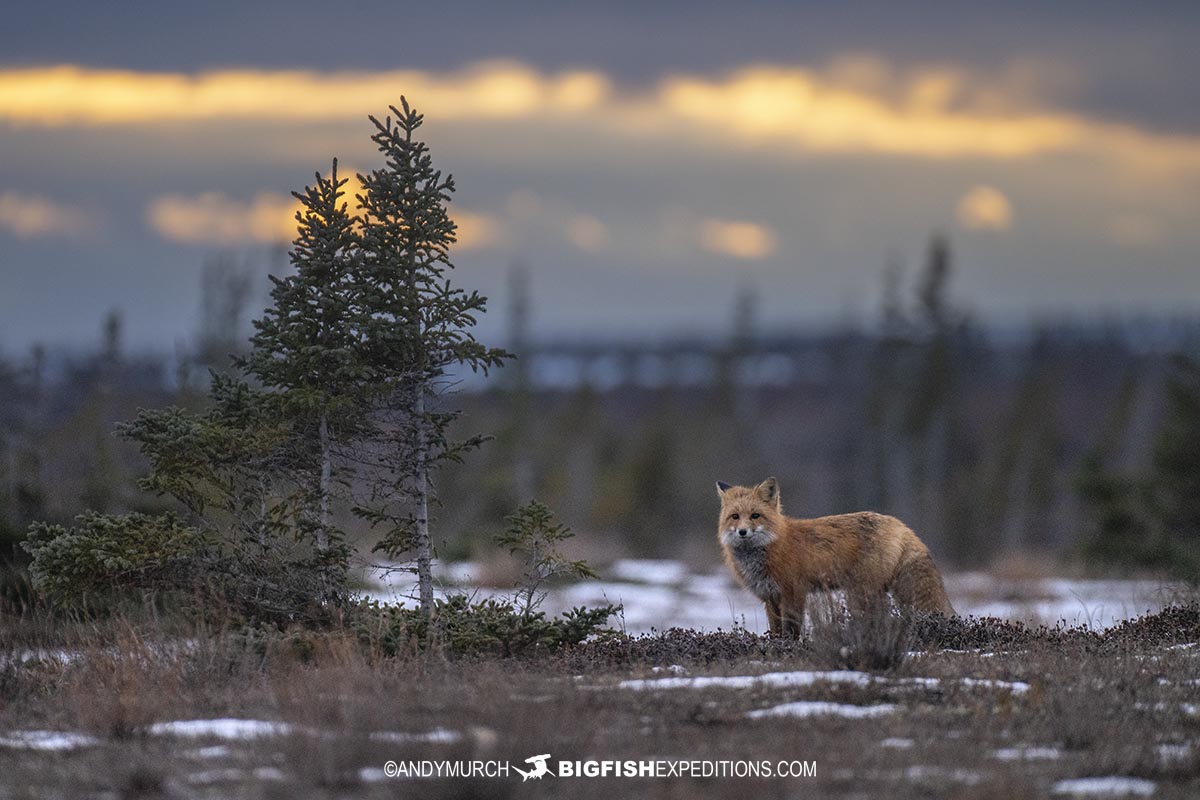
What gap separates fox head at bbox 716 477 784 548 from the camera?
43.5ft

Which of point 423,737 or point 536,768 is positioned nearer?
point 536,768

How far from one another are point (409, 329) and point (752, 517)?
4.26 metres

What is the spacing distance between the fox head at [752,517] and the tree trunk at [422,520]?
327 centimetres

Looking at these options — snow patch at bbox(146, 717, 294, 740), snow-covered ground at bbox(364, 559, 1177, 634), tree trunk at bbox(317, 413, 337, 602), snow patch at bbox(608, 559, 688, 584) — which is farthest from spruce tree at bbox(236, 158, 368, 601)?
snow patch at bbox(608, 559, 688, 584)

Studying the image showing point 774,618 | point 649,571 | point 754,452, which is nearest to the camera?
point 774,618

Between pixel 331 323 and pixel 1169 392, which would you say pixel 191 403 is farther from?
pixel 1169 392

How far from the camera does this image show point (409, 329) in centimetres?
1272

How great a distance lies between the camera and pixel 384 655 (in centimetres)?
1123

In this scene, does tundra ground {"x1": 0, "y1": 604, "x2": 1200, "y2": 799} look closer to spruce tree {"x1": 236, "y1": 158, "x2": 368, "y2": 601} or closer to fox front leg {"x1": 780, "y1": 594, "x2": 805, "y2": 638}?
fox front leg {"x1": 780, "y1": 594, "x2": 805, "y2": 638}

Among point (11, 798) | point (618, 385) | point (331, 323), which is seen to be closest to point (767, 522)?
point (331, 323)

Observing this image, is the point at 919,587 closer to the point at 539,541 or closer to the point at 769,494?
the point at 769,494

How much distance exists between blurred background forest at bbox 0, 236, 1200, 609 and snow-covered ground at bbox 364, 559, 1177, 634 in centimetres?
151

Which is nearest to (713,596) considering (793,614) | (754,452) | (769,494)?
(769,494)

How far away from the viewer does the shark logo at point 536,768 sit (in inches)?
282
